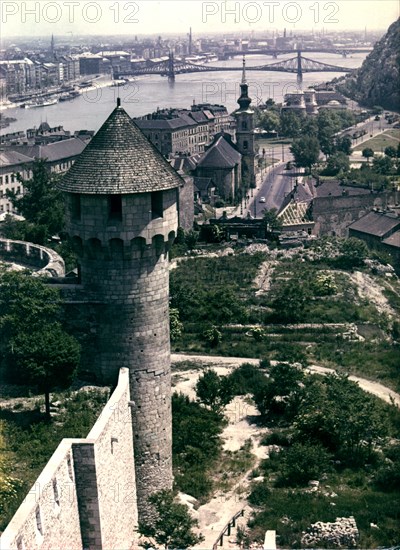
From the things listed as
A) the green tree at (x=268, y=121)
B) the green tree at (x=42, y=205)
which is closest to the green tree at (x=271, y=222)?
the green tree at (x=42, y=205)

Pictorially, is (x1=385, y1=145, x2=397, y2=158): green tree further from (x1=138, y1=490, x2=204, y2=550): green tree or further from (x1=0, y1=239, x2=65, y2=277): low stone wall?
(x1=138, y1=490, x2=204, y2=550): green tree

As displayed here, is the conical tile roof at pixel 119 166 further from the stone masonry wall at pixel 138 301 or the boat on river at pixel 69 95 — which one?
the boat on river at pixel 69 95

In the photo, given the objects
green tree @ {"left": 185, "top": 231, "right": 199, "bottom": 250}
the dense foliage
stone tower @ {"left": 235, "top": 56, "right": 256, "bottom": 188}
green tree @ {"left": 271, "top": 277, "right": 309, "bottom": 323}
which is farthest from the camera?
stone tower @ {"left": 235, "top": 56, "right": 256, "bottom": 188}

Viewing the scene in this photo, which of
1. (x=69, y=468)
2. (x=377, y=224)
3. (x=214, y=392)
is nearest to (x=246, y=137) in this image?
(x=377, y=224)

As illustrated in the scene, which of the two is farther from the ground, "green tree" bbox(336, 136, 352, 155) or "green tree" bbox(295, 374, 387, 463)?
"green tree" bbox(295, 374, 387, 463)

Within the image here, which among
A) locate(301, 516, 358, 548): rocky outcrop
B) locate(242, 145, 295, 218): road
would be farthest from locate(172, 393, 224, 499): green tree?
locate(242, 145, 295, 218): road

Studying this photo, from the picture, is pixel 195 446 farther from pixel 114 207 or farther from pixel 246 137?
pixel 246 137
